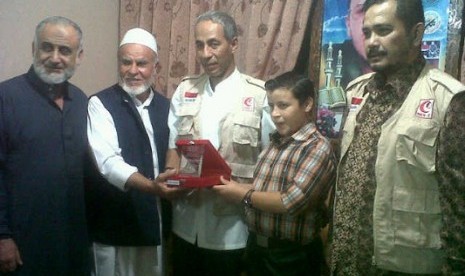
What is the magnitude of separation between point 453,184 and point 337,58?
40.8 inches

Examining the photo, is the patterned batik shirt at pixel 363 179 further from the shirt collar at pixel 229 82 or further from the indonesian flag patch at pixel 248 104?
the shirt collar at pixel 229 82

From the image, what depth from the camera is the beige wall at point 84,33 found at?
2.58 meters

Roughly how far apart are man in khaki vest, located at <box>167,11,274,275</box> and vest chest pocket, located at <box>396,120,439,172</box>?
65 centimetres

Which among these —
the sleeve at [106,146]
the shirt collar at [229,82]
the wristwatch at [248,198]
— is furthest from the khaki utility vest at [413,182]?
the sleeve at [106,146]

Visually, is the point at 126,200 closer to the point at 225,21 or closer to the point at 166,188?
the point at 166,188

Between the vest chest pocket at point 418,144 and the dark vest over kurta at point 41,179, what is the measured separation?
1.33 meters

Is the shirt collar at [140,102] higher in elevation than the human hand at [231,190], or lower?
higher

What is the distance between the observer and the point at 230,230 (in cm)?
193

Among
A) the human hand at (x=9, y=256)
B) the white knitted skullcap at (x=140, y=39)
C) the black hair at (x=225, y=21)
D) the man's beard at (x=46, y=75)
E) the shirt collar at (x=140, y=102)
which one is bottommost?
the human hand at (x=9, y=256)

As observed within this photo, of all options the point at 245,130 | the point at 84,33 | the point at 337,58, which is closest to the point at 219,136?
the point at 245,130

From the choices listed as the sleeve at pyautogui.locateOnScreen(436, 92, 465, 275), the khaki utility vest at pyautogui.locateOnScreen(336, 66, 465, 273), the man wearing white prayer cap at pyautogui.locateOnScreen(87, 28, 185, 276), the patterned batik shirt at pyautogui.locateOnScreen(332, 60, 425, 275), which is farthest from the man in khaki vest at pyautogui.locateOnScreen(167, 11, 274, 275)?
the sleeve at pyautogui.locateOnScreen(436, 92, 465, 275)

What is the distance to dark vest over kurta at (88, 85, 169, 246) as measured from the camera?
1985mm

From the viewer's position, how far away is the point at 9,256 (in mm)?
1771

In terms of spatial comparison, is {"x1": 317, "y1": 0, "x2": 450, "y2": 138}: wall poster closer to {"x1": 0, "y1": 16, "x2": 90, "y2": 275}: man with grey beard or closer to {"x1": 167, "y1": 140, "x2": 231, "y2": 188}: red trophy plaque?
{"x1": 167, "y1": 140, "x2": 231, "y2": 188}: red trophy plaque
